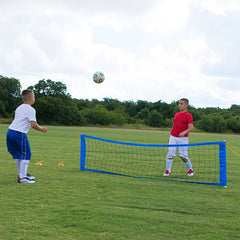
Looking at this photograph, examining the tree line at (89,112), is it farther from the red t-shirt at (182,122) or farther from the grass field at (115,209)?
the grass field at (115,209)

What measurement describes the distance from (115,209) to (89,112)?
89.9 m

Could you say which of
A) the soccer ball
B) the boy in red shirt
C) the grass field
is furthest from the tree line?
the grass field

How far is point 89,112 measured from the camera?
94.0 m

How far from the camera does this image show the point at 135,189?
6262mm

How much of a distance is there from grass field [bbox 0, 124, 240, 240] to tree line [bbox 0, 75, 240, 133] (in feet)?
252

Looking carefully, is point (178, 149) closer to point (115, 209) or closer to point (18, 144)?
point (115, 209)

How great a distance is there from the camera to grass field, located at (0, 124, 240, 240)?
3771 millimetres

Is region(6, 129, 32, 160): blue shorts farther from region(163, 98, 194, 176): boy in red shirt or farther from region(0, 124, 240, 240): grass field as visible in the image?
region(163, 98, 194, 176): boy in red shirt

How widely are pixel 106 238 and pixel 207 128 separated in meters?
80.0

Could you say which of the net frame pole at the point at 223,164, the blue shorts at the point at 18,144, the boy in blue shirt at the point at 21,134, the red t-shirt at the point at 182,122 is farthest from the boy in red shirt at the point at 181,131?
the blue shorts at the point at 18,144

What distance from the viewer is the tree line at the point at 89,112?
82.8 metres

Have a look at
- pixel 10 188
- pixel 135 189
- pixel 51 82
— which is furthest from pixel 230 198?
pixel 51 82

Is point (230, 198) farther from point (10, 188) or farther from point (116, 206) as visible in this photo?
point (10, 188)

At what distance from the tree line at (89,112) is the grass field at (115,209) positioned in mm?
76875
